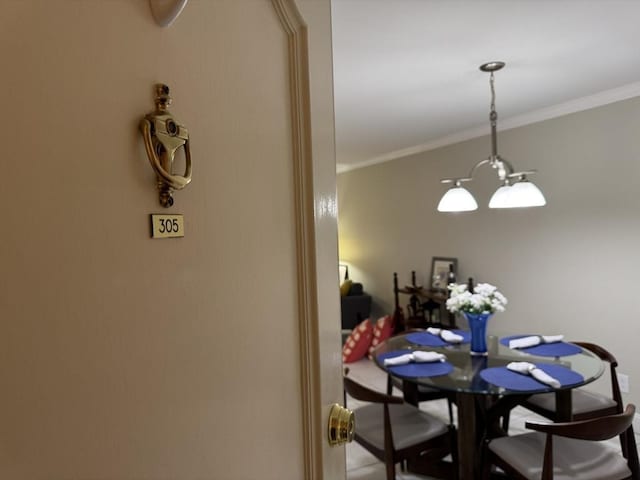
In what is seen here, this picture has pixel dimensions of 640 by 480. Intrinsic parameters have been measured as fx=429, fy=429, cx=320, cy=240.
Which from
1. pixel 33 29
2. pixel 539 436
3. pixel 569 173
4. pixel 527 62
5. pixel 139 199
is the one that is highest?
pixel 527 62

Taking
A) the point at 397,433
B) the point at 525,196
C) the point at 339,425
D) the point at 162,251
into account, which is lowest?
the point at 397,433

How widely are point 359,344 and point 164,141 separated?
14.4ft

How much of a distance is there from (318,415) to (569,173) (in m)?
3.17

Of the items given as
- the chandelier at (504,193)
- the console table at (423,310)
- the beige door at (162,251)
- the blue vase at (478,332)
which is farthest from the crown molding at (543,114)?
the beige door at (162,251)

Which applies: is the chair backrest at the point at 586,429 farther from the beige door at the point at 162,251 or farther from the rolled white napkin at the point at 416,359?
the beige door at the point at 162,251

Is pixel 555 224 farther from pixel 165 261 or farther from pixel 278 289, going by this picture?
pixel 165 261

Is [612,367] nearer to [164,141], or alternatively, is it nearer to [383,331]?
[383,331]

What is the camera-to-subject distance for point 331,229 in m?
0.80

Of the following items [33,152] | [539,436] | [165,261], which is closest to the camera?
[33,152]

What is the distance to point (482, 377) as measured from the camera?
209 centimetres

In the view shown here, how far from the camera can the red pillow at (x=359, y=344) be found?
15.2ft

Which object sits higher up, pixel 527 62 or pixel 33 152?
pixel 527 62

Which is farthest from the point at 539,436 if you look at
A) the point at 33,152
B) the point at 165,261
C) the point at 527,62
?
the point at 33,152

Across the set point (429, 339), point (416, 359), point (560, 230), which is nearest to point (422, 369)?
point (416, 359)
